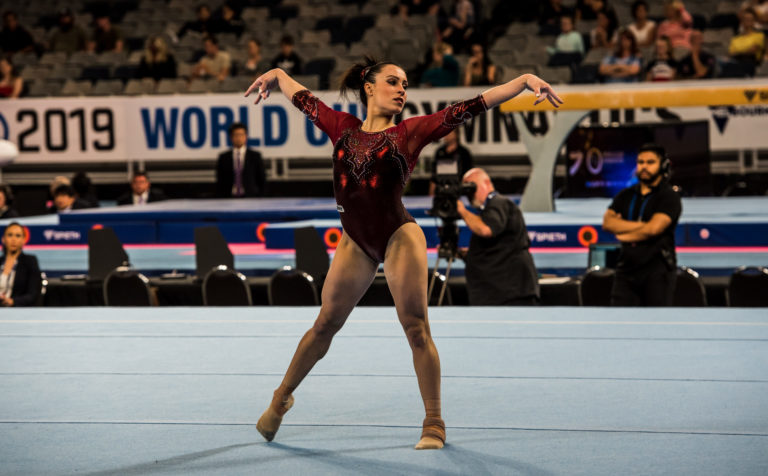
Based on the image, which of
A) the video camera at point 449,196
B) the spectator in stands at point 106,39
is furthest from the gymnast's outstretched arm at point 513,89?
the spectator in stands at point 106,39

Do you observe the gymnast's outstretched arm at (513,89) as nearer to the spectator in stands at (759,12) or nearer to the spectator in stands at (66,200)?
A: the spectator in stands at (66,200)

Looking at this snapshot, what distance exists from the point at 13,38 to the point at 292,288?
33.5 ft

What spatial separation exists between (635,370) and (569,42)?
857 centimetres

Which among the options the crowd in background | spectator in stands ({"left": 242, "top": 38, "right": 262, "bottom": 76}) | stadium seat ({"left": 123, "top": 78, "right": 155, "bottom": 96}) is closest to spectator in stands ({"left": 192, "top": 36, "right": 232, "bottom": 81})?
the crowd in background

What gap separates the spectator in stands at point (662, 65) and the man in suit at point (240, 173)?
4.13 metres

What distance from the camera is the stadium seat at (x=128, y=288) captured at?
7.03 metres

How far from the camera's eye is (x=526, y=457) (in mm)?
2984

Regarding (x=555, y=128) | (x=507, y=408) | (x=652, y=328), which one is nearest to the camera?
(x=507, y=408)

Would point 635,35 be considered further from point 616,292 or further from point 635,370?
point 635,370

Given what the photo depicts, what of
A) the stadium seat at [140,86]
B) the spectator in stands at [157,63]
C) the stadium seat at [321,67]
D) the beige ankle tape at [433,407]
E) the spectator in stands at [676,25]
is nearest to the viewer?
the beige ankle tape at [433,407]

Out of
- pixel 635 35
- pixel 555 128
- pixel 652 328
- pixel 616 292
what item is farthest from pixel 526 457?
pixel 635 35

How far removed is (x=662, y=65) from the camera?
10.5 m

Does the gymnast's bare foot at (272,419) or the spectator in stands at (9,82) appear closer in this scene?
the gymnast's bare foot at (272,419)

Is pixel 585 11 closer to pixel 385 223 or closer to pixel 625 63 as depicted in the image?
pixel 625 63
